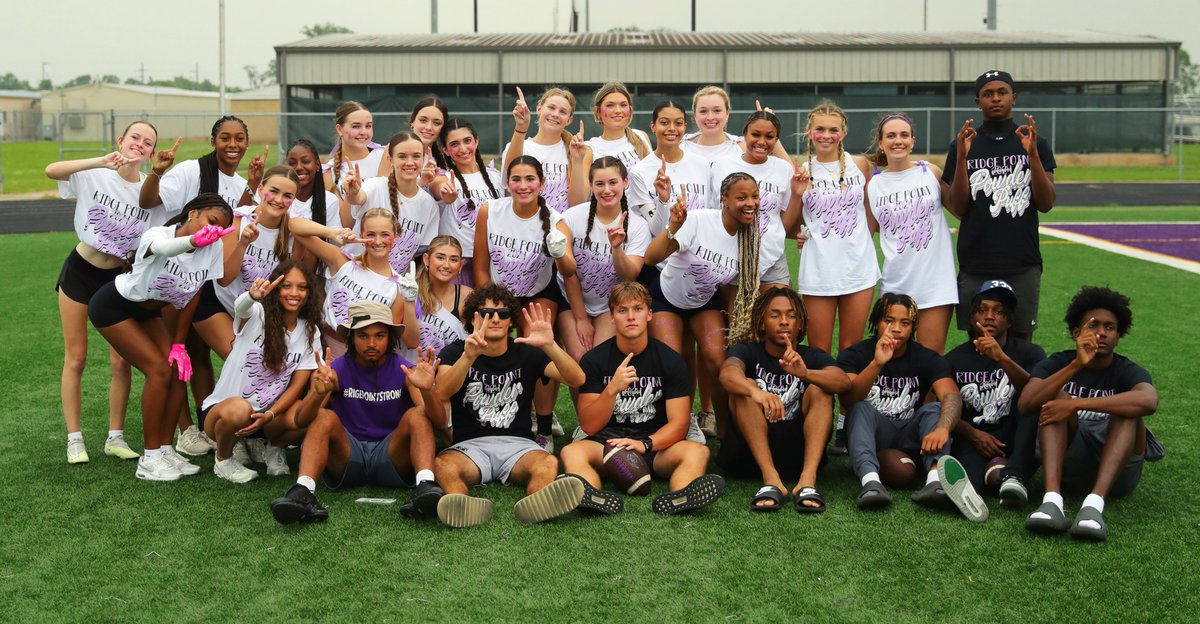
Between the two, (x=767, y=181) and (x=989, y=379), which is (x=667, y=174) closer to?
(x=767, y=181)

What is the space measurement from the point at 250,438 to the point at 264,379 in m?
0.43

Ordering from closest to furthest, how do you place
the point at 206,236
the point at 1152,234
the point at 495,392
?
the point at 206,236, the point at 495,392, the point at 1152,234

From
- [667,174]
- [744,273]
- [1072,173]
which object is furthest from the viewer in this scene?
[1072,173]

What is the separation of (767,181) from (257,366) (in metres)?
2.87

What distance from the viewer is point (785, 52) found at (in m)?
32.9

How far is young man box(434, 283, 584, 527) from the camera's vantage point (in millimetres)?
5066

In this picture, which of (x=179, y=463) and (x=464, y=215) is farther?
(x=464, y=215)

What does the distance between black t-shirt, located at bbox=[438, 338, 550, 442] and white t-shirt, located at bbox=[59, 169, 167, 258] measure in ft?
6.06

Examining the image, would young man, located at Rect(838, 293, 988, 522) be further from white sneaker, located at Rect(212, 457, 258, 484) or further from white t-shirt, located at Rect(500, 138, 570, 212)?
white sneaker, located at Rect(212, 457, 258, 484)

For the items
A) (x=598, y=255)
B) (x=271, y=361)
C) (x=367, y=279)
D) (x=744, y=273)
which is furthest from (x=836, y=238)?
(x=271, y=361)

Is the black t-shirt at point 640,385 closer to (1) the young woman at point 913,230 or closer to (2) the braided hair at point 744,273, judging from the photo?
(2) the braided hair at point 744,273

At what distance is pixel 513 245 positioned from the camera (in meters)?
5.91

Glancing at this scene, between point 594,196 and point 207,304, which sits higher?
point 594,196

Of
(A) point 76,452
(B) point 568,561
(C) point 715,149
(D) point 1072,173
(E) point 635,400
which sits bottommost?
(B) point 568,561
